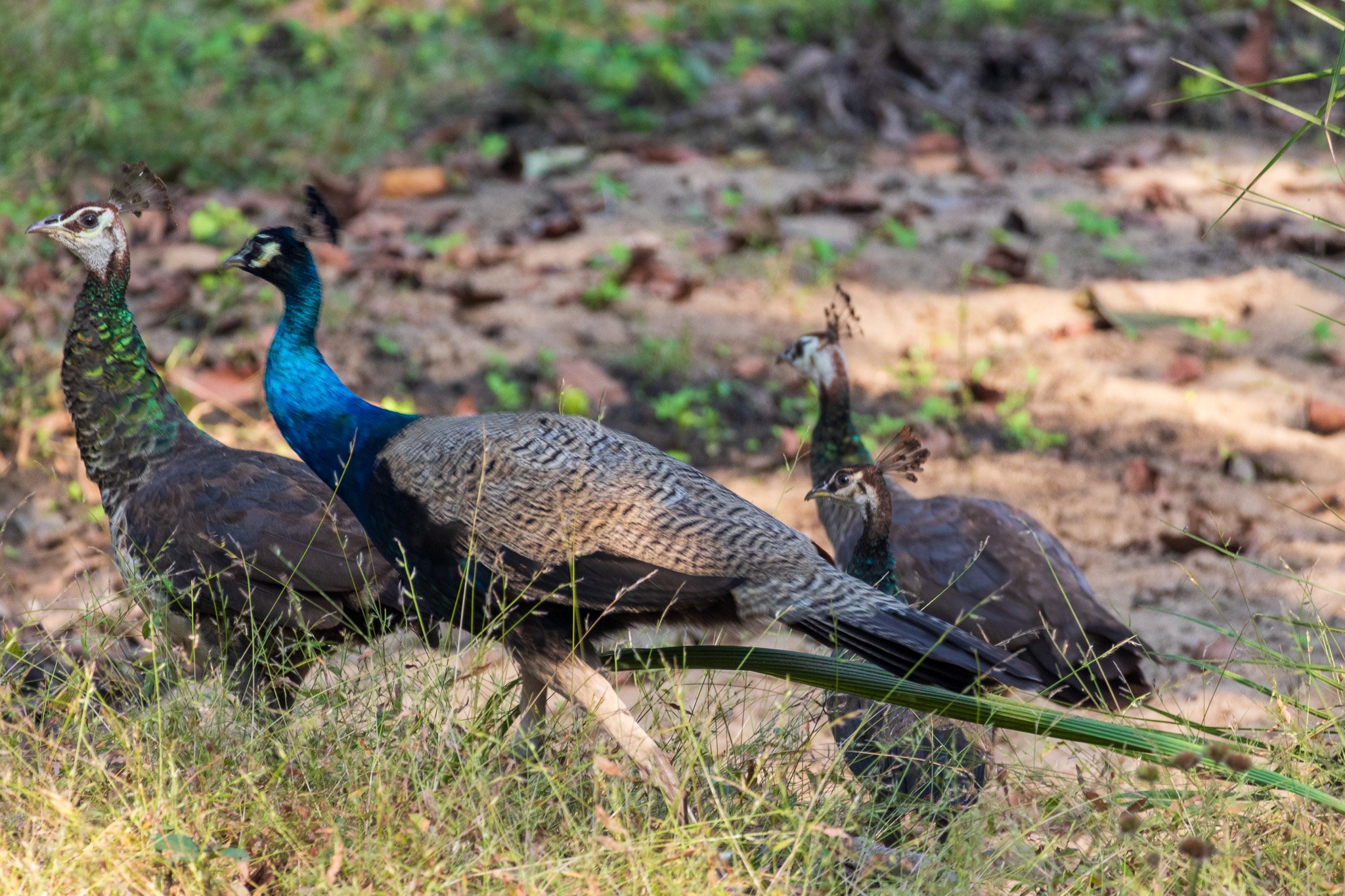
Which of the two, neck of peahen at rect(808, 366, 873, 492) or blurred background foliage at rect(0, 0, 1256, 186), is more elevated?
blurred background foliage at rect(0, 0, 1256, 186)

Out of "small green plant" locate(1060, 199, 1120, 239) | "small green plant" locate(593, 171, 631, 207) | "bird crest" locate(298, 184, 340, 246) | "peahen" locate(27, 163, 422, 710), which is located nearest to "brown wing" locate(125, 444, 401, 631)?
"peahen" locate(27, 163, 422, 710)

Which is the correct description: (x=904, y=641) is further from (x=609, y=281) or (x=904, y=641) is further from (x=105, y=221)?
(x=609, y=281)

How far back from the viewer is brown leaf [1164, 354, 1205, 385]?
5070 millimetres

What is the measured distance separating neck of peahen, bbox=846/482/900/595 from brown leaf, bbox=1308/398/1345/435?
2.26m

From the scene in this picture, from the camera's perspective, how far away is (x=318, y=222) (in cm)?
334

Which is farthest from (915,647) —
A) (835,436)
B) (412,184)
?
(412,184)

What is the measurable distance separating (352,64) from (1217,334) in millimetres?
4494

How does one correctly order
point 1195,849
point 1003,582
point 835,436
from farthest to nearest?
point 835,436 → point 1003,582 → point 1195,849

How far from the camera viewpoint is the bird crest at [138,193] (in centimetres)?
344

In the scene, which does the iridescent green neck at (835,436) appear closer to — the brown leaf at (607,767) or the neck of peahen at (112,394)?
the neck of peahen at (112,394)

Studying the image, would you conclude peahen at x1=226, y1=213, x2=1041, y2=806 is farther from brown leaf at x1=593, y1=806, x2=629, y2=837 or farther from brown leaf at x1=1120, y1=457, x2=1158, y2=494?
brown leaf at x1=1120, y1=457, x2=1158, y2=494

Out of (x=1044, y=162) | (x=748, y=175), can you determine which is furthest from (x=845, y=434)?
(x=1044, y=162)

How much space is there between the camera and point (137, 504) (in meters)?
3.35

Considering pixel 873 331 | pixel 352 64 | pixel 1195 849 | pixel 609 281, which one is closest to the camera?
pixel 1195 849
